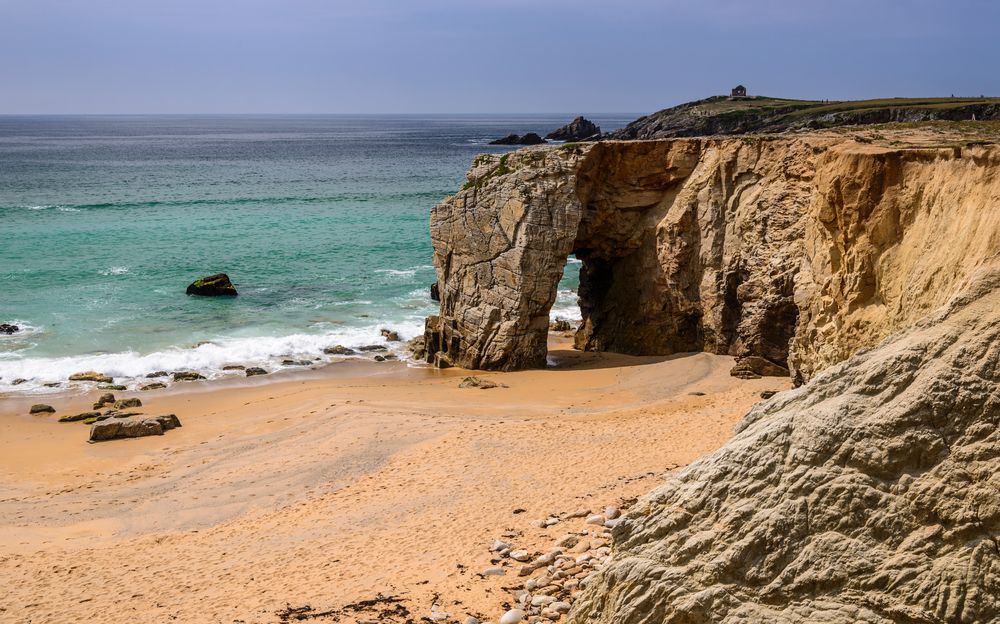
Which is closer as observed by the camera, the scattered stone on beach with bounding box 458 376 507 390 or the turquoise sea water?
the scattered stone on beach with bounding box 458 376 507 390

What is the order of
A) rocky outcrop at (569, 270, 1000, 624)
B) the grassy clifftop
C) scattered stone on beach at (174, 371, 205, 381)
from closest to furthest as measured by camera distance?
rocky outcrop at (569, 270, 1000, 624)
scattered stone on beach at (174, 371, 205, 381)
the grassy clifftop

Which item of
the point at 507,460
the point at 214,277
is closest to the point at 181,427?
the point at 507,460

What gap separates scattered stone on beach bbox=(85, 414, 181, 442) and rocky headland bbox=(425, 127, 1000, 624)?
991 cm

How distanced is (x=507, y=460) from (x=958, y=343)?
962 cm

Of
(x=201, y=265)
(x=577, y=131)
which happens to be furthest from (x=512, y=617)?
(x=577, y=131)

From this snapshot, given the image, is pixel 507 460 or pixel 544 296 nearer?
pixel 507 460

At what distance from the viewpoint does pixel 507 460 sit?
1596cm

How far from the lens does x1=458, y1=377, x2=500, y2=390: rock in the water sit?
22.4m

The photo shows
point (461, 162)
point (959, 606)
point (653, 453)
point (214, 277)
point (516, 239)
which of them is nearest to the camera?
point (959, 606)

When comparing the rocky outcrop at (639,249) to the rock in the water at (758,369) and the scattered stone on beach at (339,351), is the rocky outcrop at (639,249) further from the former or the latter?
the scattered stone on beach at (339,351)

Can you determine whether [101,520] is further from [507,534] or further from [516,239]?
[516,239]

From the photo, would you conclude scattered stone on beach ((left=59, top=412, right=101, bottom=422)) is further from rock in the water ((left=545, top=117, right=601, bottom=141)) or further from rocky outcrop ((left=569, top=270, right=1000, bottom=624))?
rock in the water ((left=545, top=117, right=601, bottom=141))

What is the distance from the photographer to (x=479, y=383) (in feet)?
74.1

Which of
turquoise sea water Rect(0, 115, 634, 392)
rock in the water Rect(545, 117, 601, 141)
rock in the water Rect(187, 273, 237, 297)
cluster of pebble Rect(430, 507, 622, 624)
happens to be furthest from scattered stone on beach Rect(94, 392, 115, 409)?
rock in the water Rect(545, 117, 601, 141)
